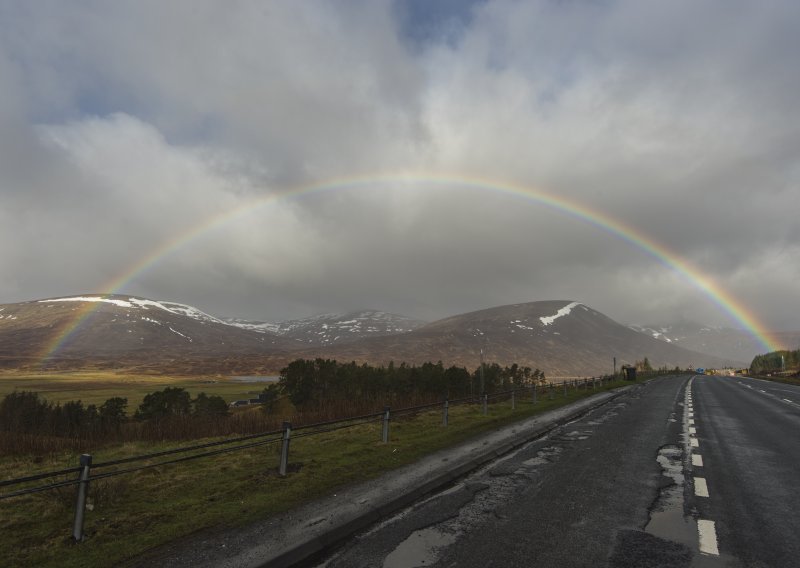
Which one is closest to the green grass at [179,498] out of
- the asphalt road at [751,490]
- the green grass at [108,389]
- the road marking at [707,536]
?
the road marking at [707,536]

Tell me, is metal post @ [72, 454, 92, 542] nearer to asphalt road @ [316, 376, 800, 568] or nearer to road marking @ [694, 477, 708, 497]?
asphalt road @ [316, 376, 800, 568]

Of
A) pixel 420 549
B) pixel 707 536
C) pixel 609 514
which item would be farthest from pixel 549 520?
pixel 420 549

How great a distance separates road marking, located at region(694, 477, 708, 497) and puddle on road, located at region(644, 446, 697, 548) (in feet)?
0.76

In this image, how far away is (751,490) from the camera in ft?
26.8

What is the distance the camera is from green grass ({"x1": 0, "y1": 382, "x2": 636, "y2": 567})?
609 centimetres

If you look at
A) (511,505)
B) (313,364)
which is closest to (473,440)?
(511,505)

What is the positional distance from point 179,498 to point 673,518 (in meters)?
8.50

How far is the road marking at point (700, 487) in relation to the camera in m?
8.02

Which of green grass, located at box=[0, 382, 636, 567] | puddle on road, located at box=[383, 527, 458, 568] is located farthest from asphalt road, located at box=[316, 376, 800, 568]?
green grass, located at box=[0, 382, 636, 567]

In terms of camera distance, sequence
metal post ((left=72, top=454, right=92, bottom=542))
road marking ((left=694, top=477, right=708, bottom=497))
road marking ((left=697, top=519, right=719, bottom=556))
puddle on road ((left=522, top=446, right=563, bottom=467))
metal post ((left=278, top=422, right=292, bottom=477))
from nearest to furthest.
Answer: road marking ((left=697, top=519, right=719, bottom=556))
metal post ((left=72, top=454, right=92, bottom=542))
road marking ((left=694, top=477, right=708, bottom=497))
metal post ((left=278, top=422, right=292, bottom=477))
puddle on road ((left=522, top=446, right=563, bottom=467))

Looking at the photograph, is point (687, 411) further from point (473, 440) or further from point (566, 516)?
point (566, 516)

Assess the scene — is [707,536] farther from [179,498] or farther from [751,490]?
[179,498]

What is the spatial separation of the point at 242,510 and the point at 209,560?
6.23ft

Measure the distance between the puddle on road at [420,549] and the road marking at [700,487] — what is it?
4961mm
